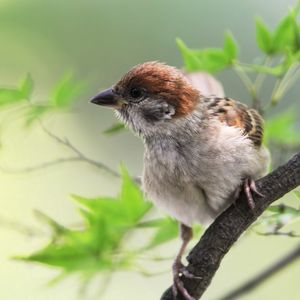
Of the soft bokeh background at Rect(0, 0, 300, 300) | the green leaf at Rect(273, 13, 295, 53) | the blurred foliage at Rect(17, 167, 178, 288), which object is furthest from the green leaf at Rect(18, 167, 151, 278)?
the soft bokeh background at Rect(0, 0, 300, 300)

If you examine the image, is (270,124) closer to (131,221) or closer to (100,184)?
(131,221)

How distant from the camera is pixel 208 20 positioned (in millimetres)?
2533

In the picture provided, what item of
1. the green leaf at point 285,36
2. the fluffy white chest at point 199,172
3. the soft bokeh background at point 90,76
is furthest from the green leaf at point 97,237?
the soft bokeh background at point 90,76

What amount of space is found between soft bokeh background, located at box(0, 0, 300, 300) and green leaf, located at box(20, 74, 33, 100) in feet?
3.29

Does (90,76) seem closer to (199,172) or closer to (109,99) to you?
(109,99)

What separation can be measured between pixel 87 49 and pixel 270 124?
119 centimetres

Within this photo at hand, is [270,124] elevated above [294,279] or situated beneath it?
elevated above

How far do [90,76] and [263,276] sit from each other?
1.15 meters

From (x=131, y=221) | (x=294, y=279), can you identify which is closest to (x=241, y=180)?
Answer: (x=131, y=221)

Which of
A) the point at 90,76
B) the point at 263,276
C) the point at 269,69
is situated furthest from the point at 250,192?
the point at 90,76

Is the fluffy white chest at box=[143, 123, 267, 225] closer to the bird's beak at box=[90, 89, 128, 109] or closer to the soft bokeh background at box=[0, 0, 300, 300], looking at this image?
the bird's beak at box=[90, 89, 128, 109]

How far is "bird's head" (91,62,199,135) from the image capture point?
1.47m

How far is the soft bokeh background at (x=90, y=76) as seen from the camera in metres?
2.40

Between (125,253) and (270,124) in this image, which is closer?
(125,253)
